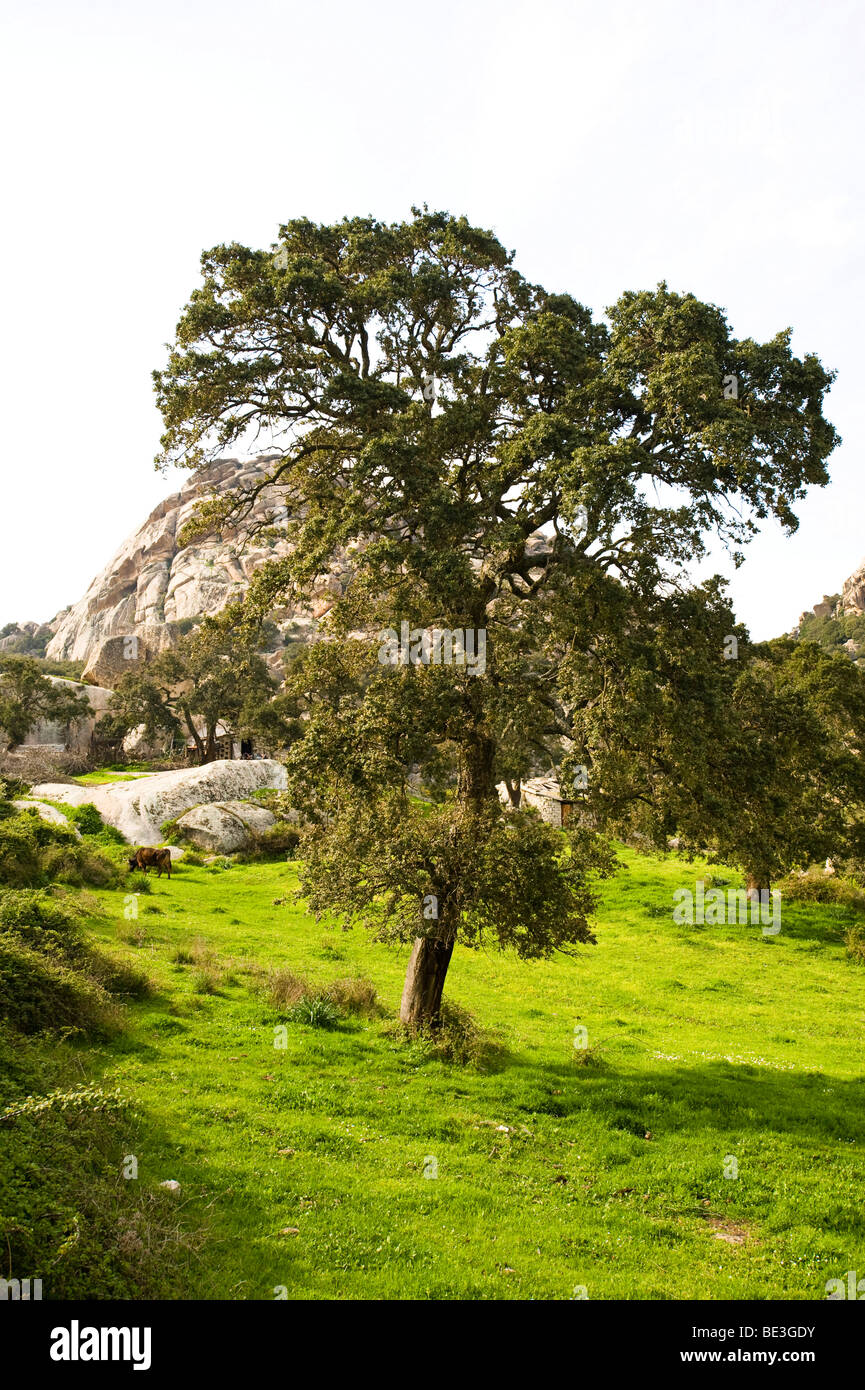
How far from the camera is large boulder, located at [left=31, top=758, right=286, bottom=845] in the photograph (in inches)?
1687

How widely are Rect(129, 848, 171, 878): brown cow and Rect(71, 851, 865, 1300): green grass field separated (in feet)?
33.7

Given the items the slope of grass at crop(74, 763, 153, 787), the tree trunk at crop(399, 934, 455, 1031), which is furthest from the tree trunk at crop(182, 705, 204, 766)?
the tree trunk at crop(399, 934, 455, 1031)

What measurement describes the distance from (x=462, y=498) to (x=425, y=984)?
11045 millimetres

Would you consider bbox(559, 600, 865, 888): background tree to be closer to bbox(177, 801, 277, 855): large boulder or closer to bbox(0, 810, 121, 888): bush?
bbox(0, 810, 121, 888): bush

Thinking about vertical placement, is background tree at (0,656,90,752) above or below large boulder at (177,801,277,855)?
above

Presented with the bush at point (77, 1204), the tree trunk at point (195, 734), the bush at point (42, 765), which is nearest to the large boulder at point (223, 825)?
the bush at point (42, 765)

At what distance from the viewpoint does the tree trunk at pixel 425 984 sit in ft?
58.9

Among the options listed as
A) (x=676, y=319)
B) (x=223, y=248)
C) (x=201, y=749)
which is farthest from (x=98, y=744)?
(x=676, y=319)

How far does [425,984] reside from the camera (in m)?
18.1

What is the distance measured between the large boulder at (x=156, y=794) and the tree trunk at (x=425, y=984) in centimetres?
2739

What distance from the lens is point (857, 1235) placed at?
10852mm

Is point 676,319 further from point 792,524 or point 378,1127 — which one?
point 378,1127

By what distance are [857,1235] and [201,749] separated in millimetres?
73923

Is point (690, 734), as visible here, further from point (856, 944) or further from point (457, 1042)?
point (856, 944)
